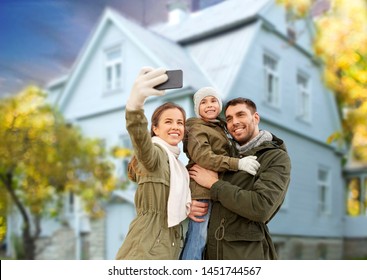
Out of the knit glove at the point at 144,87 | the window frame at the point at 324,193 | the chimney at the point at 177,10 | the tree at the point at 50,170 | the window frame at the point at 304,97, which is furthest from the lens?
the window frame at the point at 324,193

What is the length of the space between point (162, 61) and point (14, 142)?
106 centimetres

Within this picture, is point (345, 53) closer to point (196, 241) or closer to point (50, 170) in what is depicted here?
point (50, 170)

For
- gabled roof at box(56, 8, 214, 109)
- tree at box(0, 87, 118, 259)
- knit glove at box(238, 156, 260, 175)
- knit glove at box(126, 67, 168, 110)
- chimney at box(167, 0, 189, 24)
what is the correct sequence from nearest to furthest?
1. knit glove at box(126, 67, 168, 110)
2. knit glove at box(238, 156, 260, 175)
3. chimney at box(167, 0, 189, 24)
4. gabled roof at box(56, 8, 214, 109)
5. tree at box(0, 87, 118, 259)

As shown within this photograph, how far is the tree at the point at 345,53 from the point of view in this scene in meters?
3.82

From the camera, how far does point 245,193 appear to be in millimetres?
1277

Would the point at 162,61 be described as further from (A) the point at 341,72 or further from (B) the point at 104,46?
(A) the point at 341,72

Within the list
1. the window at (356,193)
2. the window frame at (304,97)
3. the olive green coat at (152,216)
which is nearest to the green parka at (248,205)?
the olive green coat at (152,216)

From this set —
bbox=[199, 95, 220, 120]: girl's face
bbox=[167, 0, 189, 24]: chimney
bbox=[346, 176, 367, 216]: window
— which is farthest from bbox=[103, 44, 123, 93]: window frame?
bbox=[199, 95, 220, 120]: girl's face

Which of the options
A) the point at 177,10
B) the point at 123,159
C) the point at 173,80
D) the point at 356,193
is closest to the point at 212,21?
the point at 177,10

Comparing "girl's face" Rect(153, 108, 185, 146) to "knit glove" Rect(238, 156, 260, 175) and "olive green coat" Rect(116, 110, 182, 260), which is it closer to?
"olive green coat" Rect(116, 110, 182, 260)

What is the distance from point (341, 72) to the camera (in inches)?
167

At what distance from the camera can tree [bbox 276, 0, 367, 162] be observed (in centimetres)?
382

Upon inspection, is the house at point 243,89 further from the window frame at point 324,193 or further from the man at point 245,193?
the man at point 245,193
